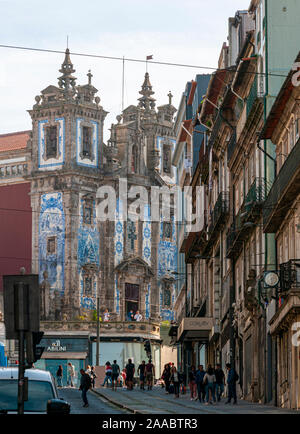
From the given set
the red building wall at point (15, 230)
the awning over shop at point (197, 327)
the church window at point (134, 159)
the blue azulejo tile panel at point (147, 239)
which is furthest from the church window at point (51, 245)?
the awning over shop at point (197, 327)

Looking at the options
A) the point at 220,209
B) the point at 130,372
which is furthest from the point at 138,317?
the point at 220,209

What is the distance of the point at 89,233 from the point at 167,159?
12.8m

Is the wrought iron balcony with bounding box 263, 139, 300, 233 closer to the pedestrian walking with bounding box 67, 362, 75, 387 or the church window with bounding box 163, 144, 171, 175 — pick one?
the pedestrian walking with bounding box 67, 362, 75, 387

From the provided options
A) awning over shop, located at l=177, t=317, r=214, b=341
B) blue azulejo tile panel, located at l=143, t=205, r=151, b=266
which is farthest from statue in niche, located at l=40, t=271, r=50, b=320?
awning over shop, located at l=177, t=317, r=214, b=341

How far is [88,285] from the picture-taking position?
100 metres

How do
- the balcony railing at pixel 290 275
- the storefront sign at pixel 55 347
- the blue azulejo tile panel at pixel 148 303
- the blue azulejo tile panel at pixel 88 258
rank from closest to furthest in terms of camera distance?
the balcony railing at pixel 290 275
the storefront sign at pixel 55 347
the blue azulejo tile panel at pixel 88 258
the blue azulejo tile panel at pixel 148 303

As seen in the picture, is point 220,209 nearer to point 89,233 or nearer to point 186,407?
point 186,407

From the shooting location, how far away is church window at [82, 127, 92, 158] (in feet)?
333

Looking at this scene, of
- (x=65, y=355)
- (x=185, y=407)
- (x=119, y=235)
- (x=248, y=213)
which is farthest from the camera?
(x=119, y=235)

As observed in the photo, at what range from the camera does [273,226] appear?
131 feet

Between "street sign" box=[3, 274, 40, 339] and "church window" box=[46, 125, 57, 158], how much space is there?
84018 millimetres

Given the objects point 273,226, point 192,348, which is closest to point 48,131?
point 192,348

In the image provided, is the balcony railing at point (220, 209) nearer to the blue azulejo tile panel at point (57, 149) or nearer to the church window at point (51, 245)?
the church window at point (51, 245)

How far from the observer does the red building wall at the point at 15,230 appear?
98.8 meters
